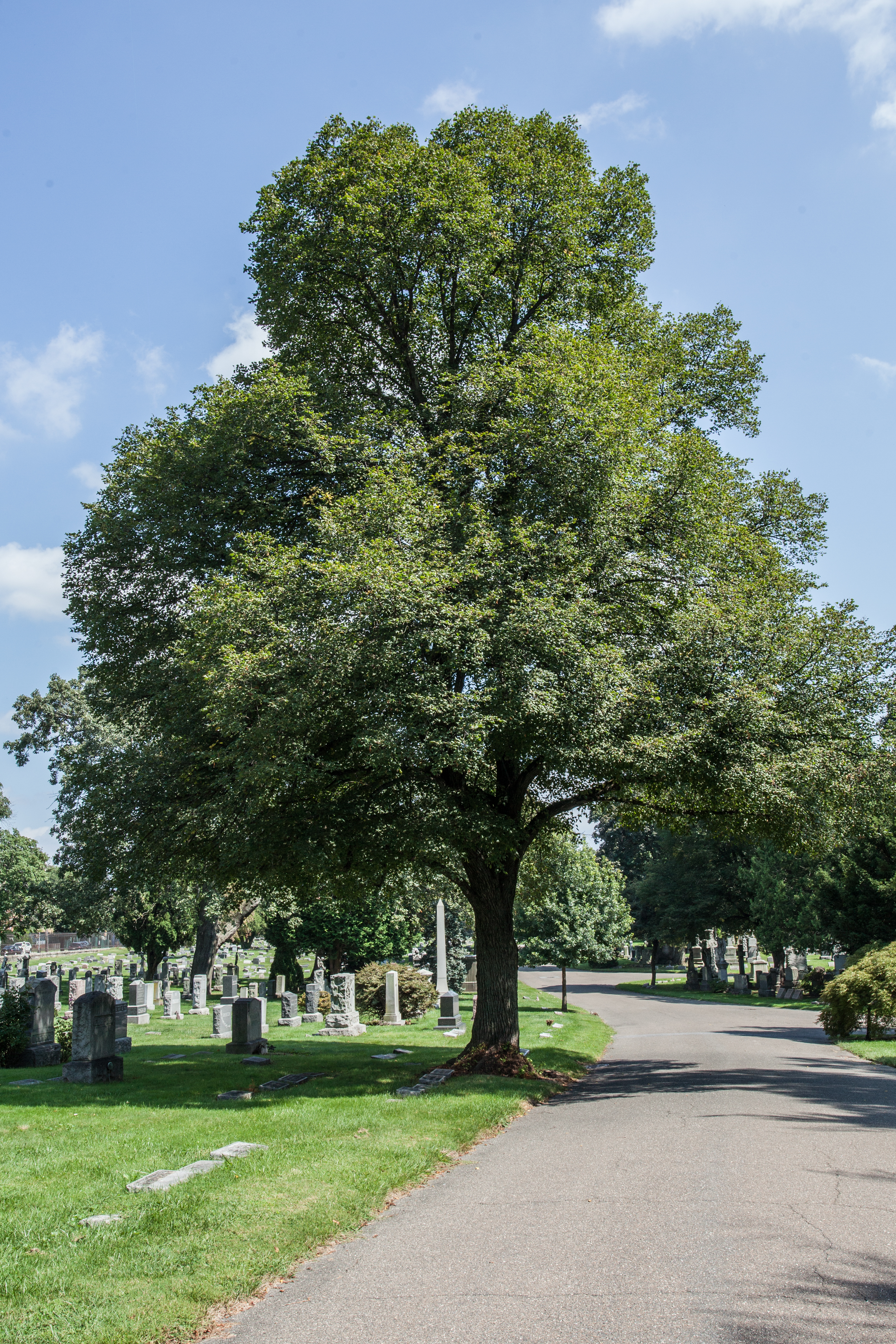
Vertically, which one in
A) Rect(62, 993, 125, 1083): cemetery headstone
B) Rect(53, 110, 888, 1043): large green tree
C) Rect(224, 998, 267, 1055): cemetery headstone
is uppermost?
Rect(53, 110, 888, 1043): large green tree

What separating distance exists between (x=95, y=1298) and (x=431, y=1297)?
189 cm

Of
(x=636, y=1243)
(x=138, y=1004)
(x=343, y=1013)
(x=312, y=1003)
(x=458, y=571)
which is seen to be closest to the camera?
(x=636, y=1243)

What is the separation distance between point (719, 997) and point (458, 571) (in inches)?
1448

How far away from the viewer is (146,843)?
1453 cm

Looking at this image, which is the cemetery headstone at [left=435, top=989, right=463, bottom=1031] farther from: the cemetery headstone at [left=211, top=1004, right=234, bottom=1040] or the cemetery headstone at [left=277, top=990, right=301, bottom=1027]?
the cemetery headstone at [left=211, top=1004, right=234, bottom=1040]

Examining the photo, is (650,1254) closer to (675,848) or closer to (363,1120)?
(363,1120)

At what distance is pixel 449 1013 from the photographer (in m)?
24.5

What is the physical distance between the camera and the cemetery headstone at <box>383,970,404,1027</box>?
26.6m

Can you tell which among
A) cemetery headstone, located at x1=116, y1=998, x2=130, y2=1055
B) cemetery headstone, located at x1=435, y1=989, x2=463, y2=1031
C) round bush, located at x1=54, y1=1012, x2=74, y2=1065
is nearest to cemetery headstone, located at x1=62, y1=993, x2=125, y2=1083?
round bush, located at x1=54, y1=1012, x2=74, y2=1065

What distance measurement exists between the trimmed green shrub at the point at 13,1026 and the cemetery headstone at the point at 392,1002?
11707 mm

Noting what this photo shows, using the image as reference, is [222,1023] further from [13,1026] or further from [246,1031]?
[13,1026]

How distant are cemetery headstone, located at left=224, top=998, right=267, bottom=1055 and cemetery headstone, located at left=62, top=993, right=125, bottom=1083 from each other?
420 cm

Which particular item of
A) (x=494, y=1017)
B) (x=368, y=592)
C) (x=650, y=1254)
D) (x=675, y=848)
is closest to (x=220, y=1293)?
(x=650, y=1254)

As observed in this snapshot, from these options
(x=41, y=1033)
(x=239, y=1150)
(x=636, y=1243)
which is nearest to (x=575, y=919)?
(x=41, y=1033)
